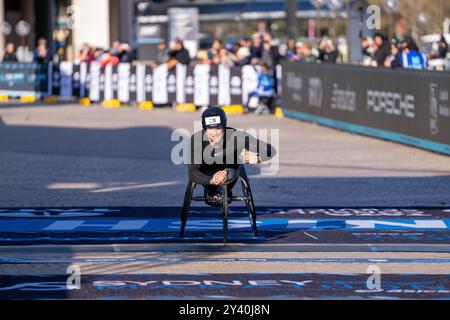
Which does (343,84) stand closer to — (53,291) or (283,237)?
(283,237)

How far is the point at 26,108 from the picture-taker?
36.4 metres

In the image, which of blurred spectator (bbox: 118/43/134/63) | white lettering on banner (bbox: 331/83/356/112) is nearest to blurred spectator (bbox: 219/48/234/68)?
blurred spectator (bbox: 118/43/134/63)

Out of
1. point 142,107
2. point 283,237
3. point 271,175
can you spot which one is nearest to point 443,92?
point 271,175

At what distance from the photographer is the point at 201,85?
3397cm

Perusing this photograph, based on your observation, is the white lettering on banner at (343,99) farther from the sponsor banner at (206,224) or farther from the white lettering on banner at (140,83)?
the sponsor banner at (206,224)

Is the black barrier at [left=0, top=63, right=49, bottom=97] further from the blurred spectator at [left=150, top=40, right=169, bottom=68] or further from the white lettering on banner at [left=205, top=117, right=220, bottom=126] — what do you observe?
the white lettering on banner at [left=205, top=117, right=220, bottom=126]

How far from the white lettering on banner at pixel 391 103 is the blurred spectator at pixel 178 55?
9800mm

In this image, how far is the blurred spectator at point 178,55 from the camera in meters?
34.4

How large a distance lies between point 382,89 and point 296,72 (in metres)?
6.69

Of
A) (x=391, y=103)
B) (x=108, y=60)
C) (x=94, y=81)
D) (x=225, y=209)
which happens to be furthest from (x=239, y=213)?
(x=94, y=81)

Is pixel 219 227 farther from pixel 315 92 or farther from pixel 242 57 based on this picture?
pixel 242 57

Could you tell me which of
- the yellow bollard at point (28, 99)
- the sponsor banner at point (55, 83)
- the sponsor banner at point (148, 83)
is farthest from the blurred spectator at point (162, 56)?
the yellow bollard at point (28, 99)

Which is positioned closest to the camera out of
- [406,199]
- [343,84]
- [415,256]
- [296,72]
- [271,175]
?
[415,256]

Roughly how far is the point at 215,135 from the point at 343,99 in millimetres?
16005
